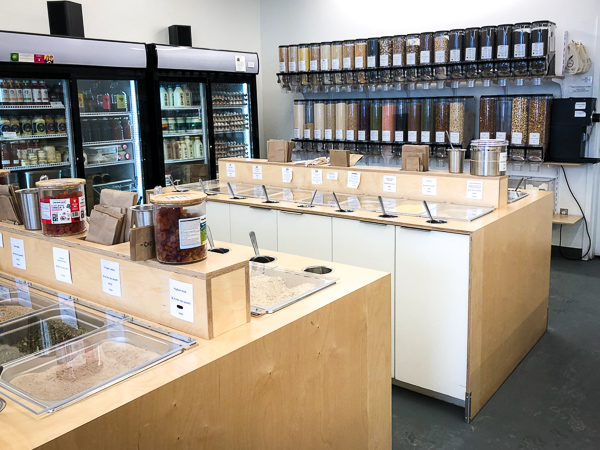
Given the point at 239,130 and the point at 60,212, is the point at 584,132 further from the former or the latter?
the point at 60,212

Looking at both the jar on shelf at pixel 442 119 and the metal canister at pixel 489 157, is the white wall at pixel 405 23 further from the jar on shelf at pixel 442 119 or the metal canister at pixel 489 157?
the metal canister at pixel 489 157

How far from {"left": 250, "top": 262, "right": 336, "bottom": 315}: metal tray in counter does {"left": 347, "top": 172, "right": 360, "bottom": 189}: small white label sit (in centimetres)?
181

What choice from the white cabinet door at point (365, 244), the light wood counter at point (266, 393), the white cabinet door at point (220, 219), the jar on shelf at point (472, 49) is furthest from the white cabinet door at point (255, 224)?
the jar on shelf at point (472, 49)

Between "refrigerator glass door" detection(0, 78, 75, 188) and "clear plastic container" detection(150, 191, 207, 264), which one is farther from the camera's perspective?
"refrigerator glass door" detection(0, 78, 75, 188)

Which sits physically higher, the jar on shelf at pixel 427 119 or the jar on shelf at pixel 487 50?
the jar on shelf at pixel 487 50

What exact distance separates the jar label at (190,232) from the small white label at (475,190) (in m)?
2.24

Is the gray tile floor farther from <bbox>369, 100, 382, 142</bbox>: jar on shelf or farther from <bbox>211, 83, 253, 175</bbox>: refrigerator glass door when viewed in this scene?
<bbox>211, 83, 253, 175</bbox>: refrigerator glass door

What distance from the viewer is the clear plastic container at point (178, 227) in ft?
5.39

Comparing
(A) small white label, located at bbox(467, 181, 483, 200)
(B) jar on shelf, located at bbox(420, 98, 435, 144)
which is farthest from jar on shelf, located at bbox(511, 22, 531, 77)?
(A) small white label, located at bbox(467, 181, 483, 200)

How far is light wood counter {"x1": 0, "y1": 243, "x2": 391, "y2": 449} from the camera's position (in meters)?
1.29

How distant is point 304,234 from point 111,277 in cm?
190

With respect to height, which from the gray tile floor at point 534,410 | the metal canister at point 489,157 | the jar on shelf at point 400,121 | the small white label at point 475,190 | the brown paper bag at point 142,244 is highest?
the jar on shelf at point 400,121

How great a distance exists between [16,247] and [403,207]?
2154mm

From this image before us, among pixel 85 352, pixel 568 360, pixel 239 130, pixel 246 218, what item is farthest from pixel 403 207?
pixel 239 130
